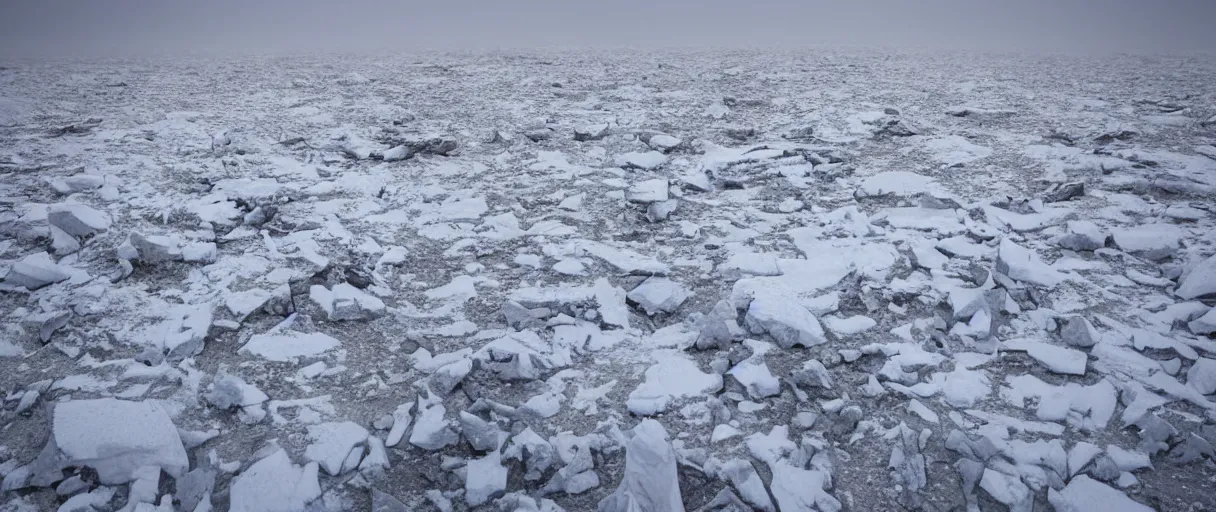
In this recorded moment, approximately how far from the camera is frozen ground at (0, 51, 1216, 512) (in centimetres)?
126

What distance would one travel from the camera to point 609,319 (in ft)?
6.02

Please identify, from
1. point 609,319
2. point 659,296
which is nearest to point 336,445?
point 609,319

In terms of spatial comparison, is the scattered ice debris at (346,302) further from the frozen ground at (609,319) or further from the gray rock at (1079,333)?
the gray rock at (1079,333)

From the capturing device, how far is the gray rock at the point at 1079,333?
1619mm

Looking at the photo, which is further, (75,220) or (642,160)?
(642,160)

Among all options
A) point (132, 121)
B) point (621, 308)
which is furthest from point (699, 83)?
point (132, 121)

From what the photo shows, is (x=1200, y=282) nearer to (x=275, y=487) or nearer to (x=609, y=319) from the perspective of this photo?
(x=609, y=319)

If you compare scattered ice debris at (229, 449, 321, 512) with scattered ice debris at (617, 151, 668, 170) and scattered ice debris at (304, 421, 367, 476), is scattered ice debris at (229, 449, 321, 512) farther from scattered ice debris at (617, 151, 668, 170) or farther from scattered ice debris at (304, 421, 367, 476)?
scattered ice debris at (617, 151, 668, 170)

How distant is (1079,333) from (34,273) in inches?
139

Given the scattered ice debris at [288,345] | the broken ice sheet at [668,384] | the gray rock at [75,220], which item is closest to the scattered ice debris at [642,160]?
the broken ice sheet at [668,384]

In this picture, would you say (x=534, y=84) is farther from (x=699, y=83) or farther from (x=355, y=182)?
(x=355, y=182)

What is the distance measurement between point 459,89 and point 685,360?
4571mm

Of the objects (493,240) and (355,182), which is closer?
(493,240)

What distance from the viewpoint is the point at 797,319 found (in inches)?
68.4
